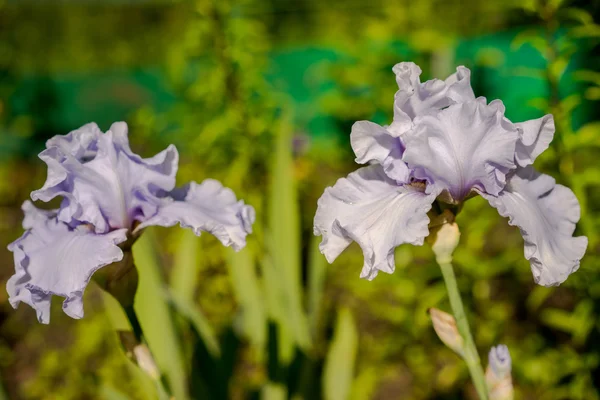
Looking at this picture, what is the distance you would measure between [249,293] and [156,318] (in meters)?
0.30

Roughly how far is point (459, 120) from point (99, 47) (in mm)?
5739

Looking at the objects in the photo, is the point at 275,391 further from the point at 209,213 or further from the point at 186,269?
the point at 209,213

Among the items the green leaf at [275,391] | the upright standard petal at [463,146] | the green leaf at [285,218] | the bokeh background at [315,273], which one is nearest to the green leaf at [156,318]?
the bokeh background at [315,273]

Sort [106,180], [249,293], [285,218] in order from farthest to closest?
1. [285,218]
2. [249,293]
3. [106,180]

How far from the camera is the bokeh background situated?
1.35m

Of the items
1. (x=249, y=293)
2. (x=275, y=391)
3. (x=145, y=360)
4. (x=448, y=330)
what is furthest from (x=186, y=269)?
(x=448, y=330)

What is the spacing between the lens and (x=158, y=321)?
4.36ft

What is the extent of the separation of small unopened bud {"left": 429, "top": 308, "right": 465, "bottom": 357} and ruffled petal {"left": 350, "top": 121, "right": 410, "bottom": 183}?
0.77 ft

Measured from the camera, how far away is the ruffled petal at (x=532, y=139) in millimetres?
800

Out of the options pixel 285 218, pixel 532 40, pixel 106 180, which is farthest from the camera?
pixel 285 218

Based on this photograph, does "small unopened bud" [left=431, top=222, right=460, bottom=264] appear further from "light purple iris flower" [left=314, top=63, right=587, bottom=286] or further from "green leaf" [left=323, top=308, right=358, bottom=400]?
"green leaf" [left=323, top=308, right=358, bottom=400]

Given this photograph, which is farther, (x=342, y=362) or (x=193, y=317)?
(x=342, y=362)

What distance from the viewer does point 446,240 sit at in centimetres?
82

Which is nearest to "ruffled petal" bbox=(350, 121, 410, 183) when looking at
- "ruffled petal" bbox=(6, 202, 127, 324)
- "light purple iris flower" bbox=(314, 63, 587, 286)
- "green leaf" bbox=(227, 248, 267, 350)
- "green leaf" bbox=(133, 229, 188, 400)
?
"light purple iris flower" bbox=(314, 63, 587, 286)
